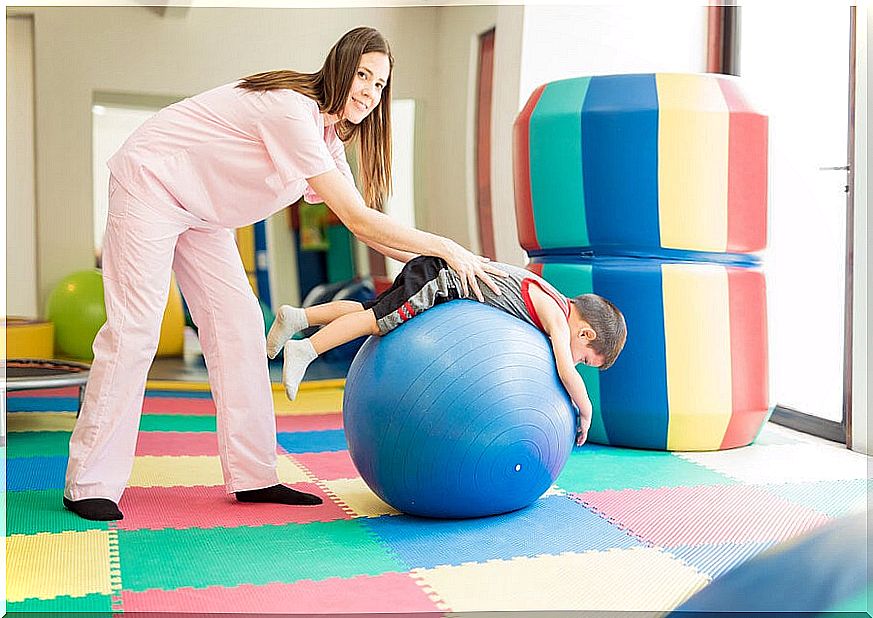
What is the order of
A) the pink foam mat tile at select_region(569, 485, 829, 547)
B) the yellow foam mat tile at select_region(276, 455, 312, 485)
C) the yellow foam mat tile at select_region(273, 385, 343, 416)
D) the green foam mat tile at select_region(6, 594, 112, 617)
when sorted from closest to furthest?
the green foam mat tile at select_region(6, 594, 112, 617), the pink foam mat tile at select_region(569, 485, 829, 547), the yellow foam mat tile at select_region(276, 455, 312, 485), the yellow foam mat tile at select_region(273, 385, 343, 416)

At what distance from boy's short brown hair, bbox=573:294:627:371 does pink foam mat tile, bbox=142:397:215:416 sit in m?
2.27

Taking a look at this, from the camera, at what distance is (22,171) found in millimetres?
5898

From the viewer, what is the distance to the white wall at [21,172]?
229 inches

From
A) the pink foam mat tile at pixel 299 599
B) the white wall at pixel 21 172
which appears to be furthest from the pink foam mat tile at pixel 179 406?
the pink foam mat tile at pixel 299 599

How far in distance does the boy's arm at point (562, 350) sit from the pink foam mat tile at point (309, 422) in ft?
5.55

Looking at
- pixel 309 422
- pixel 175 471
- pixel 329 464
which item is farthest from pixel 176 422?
pixel 329 464

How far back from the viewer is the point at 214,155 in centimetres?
249

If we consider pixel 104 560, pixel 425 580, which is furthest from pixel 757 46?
pixel 104 560

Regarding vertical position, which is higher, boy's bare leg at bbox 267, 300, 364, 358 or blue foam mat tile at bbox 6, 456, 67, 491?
boy's bare leg at bbox 267, 300, 364, 358

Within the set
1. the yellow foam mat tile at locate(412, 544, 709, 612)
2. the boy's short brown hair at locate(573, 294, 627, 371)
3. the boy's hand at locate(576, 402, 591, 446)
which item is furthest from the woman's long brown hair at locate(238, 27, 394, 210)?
the yellow foam mat tile at locate(412, 544, 709, 612)

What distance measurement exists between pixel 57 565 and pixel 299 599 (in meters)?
0.59

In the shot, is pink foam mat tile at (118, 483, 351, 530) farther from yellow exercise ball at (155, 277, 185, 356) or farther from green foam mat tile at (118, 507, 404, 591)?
yellow exercise ball at (155, 277, 185, 356)

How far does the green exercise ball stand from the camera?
220 inches

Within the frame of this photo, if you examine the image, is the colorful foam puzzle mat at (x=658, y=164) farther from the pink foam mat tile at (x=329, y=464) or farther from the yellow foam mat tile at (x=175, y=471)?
the yellow foam mat tile at (x=175, y=471)
